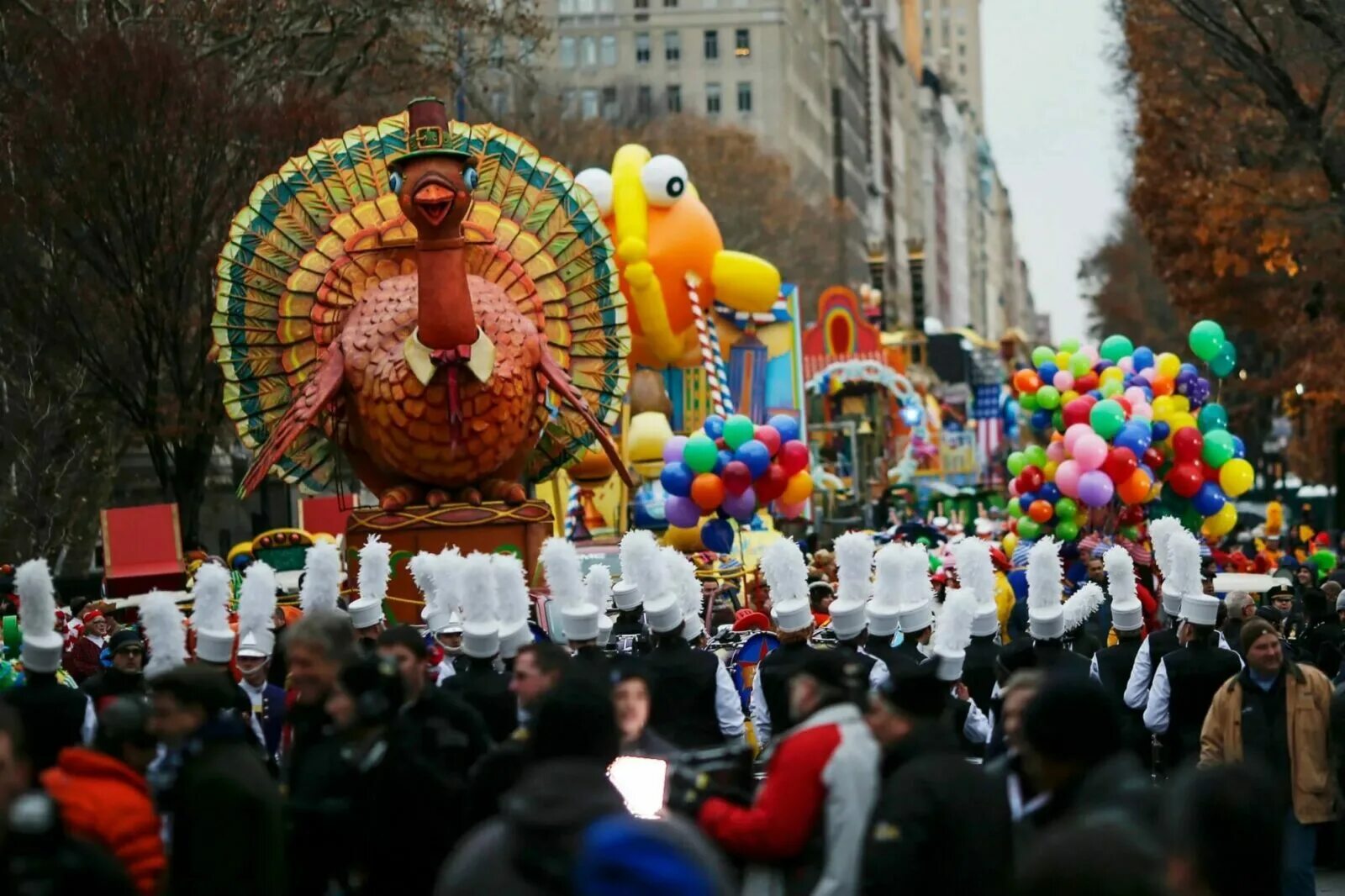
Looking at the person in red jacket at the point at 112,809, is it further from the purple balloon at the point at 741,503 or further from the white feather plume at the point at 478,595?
the purple balloon at the point at 741,503

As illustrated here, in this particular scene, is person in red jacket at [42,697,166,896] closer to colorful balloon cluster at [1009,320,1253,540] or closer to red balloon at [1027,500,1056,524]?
colorful balloon cluster at [1009,320,1253,540]

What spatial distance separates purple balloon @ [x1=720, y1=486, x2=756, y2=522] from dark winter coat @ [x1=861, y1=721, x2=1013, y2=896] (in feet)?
47.5

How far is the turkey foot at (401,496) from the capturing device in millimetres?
18891

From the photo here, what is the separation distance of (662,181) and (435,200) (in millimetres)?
8987

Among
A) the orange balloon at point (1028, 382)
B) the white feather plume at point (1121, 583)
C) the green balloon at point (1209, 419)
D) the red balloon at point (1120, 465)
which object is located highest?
the orange balloon at point (1028, 382)

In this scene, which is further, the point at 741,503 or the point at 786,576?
the point at 741,503

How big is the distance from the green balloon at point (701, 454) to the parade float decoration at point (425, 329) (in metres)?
0.66

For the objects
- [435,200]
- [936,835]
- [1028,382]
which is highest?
[435,200]

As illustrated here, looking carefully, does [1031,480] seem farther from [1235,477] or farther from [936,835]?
[936,835]

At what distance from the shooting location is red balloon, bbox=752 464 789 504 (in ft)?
69.6

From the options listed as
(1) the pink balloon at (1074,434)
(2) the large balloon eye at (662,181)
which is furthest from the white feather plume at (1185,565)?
(2) the large balloon eye at (662,181)

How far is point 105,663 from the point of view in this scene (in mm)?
14156

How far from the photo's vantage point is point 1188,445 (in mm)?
23438

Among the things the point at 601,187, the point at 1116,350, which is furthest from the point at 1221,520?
the point at 601,187
